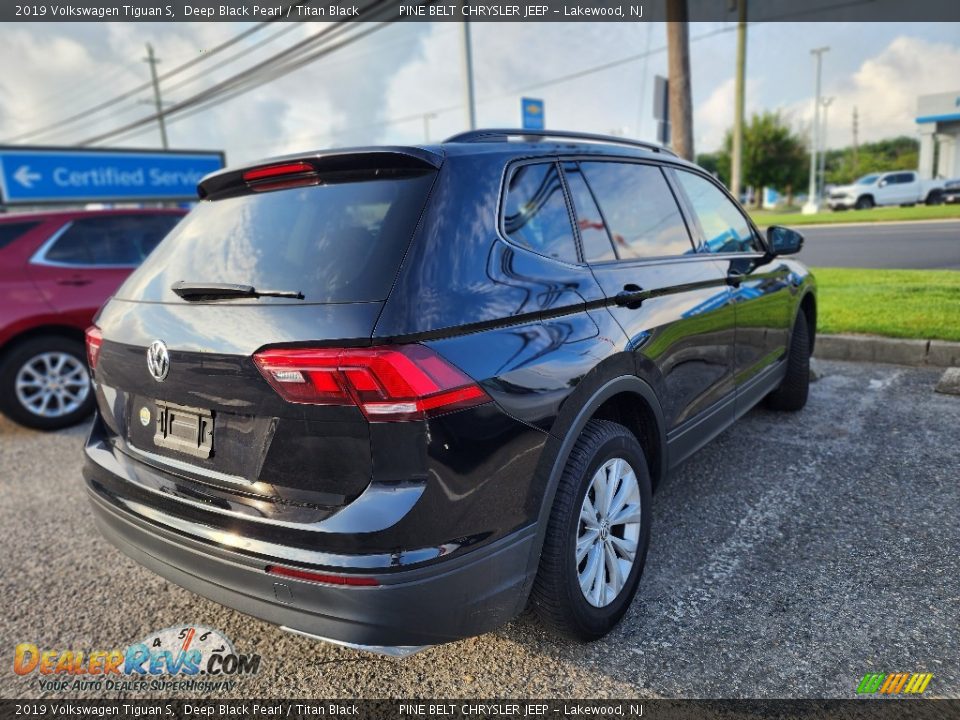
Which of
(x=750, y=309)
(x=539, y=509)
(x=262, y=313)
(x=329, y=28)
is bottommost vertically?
(x=539, y=509)

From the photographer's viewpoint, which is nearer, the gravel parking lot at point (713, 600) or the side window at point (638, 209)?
the gravel parking lot at point (713, 600)

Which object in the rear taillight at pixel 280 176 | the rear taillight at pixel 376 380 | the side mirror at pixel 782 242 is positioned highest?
the rear taillight at pixel 280 176

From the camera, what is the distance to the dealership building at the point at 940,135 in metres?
39.9

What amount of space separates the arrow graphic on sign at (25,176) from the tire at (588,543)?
18.3 m

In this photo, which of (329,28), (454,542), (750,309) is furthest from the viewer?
(329,28)

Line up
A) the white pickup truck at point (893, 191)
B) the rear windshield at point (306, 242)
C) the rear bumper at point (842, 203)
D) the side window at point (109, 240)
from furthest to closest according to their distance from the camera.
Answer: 1. the rear bumper at point (842, 203)
2. the white pickup truck at point (893, 191)
3. the side window at point (109, 240)
4. the rear windshield at point (306, 242)

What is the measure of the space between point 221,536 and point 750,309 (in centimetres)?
302

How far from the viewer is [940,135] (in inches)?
1598

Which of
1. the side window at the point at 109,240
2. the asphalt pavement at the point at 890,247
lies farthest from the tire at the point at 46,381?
the asphalt pavement at the point at 890,247

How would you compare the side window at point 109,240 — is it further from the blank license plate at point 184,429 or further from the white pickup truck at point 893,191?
the white pickup truck at point 893,191

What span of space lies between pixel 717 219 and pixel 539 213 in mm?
1829

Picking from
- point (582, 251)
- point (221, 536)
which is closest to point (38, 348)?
point (221, 536)

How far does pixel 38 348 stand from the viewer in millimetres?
5414

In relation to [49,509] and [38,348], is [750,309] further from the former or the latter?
[38,348]
